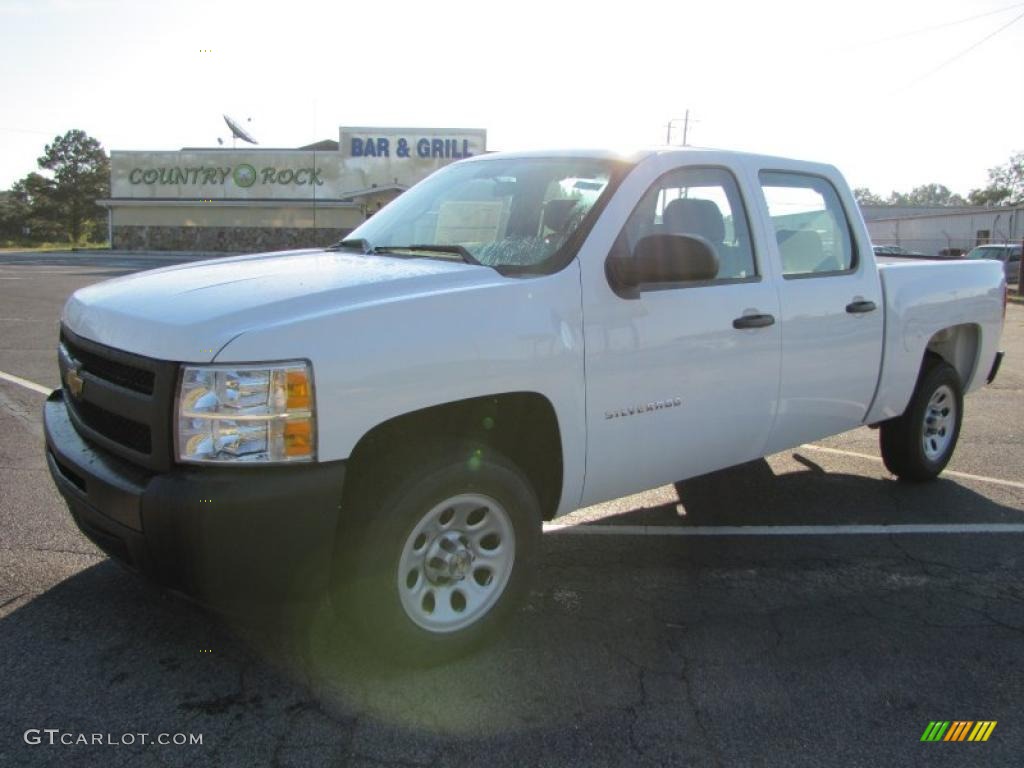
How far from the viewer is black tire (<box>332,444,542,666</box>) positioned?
2.89 meters

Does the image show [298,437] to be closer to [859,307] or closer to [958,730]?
[958,730]

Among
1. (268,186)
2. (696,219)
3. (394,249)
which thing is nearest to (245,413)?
(394,249)

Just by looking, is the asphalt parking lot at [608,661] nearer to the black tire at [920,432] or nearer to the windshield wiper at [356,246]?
the black tire at [920,432]

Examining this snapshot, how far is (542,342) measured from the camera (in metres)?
3.20

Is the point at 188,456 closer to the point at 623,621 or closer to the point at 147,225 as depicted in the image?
the point at 623,621

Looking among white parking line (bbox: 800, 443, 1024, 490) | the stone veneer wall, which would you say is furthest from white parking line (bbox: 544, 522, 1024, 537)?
the stone veneer wall

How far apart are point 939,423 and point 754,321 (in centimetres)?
261

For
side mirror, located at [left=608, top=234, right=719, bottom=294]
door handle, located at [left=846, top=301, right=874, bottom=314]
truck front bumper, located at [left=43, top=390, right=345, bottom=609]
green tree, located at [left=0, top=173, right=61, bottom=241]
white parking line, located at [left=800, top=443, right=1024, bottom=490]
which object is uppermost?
green tree, located at [left=0, top=173, right=61, bottom=241]

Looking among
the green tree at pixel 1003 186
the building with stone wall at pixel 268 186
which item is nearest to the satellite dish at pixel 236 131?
the building with stone wall at pixel 268 186

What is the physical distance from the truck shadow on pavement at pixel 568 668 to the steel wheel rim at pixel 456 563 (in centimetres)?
21

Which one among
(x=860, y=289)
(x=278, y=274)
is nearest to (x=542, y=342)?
(x=278, y=274)

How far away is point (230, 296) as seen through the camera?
118 inches

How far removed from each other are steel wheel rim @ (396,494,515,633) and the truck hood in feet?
2.70

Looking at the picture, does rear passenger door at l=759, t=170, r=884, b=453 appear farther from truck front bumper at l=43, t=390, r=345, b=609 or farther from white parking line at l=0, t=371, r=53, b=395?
white parking line at l=0, t=371, r=53, b=395
